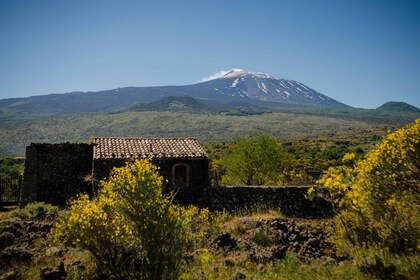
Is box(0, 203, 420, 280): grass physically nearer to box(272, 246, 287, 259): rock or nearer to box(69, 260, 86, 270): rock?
box(69, 260, 86, 270): rock

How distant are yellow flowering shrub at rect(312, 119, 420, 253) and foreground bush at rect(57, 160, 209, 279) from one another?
430 cm

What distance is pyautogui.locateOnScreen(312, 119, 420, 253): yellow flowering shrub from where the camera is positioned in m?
7.97

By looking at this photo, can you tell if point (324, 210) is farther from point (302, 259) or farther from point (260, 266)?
point (260, 266)

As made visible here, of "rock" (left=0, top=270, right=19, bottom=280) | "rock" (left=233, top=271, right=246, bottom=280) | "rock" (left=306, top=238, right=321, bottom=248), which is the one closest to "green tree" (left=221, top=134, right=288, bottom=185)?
"rock" (left=306, top=238, right=321, bottom=248)

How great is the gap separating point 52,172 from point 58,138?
453 feet

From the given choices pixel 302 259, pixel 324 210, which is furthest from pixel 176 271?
pixel 324 210

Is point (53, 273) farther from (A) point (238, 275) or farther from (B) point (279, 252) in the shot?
(B) point (279, 252)

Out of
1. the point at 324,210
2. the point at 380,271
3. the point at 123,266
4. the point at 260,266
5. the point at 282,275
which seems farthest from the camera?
the point at 324,210

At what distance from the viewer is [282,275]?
30.8 feet

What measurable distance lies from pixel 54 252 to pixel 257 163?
18.3 meters

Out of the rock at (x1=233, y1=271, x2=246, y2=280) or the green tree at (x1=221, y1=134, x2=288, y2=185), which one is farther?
the green tree at (x1=221, y1=134, x2=288, y2=185)

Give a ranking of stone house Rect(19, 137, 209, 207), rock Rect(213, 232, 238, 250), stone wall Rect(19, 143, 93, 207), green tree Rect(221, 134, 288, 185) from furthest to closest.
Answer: green tree Rect(221, 134, 288, 185), stone wall Rect(19, 143, 93, 207), stone house Rect(19, 137, 209, 207), rock Rect(213, 232, 238, 250)

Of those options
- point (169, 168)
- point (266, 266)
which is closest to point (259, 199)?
point (169, 168)

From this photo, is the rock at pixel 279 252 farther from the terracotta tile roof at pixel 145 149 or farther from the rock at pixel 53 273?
the terracotta tile roof at pixel 145 149
